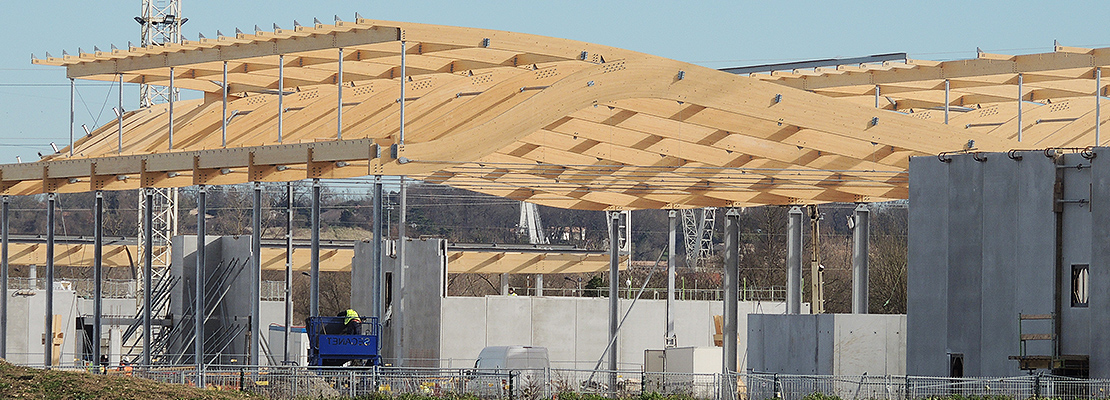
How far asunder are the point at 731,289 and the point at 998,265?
1263 cm

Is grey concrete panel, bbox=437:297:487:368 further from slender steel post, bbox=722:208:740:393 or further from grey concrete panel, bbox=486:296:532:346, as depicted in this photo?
slender steel post, bbox=722:208:740:393

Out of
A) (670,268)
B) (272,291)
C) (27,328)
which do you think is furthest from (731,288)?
(272,291)

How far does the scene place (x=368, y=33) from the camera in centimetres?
2269

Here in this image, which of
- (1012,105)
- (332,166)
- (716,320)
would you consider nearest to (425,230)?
(716,320)

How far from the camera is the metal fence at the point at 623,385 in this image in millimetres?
20359

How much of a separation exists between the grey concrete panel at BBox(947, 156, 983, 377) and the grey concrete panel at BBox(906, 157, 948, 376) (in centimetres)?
12

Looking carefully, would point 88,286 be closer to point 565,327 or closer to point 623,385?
point 565,327

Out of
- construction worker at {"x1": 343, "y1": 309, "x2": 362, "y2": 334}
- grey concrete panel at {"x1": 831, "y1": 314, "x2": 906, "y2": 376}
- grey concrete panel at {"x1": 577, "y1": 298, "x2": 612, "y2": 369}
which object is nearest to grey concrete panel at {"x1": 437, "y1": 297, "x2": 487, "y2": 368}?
grey concrete panel at {"x1": 577, "y1": 298, "x2": 612, "y2": 369}

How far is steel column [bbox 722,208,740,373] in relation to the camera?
33.6 meters

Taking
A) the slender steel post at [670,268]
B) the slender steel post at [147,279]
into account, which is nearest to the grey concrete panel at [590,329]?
the slender steel post at [670,268]

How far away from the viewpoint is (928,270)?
23.4 metres

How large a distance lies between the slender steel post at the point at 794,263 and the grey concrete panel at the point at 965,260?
33.2 ft

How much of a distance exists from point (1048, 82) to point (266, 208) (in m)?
65.0

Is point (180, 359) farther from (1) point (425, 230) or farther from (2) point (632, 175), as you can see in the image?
(1) point (425, 230)
